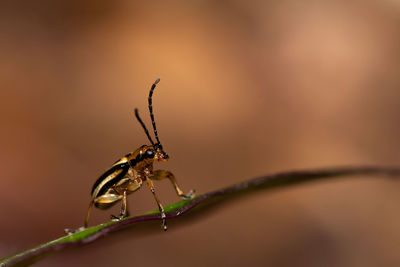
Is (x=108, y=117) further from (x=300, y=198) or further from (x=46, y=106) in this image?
(x=300, y=198)

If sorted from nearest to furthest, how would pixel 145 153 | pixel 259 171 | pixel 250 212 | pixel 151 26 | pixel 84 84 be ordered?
pixel 145 153 < pixel 250 212 < pixel 259 171 < pixel 84 84 < pixel 151 26

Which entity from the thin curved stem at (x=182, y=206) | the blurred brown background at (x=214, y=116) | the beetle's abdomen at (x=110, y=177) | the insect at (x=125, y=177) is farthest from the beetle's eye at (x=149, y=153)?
the blurred brown background at (x=214, y=116)

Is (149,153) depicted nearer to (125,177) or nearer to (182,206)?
(125,177)

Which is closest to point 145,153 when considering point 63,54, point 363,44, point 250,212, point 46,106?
point 250,212

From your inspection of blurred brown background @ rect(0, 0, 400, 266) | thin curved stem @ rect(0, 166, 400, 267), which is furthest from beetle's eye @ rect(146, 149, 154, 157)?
blurred brown background @ rect(0, 0, 400, 266)

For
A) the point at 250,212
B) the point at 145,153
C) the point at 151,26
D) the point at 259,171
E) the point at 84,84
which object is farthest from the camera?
the point at 151,26

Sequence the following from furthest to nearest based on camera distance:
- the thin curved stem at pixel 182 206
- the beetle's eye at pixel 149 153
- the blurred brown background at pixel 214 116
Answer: the blurred brown background at pixel 214 116 < the beetle's eye at pixel 149 153 < the thin curved stem at pixel 182 206

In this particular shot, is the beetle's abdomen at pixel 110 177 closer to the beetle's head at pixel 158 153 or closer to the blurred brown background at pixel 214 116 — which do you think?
the beetle's head at pixel 158 153

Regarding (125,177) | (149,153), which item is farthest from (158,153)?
(125,177)
